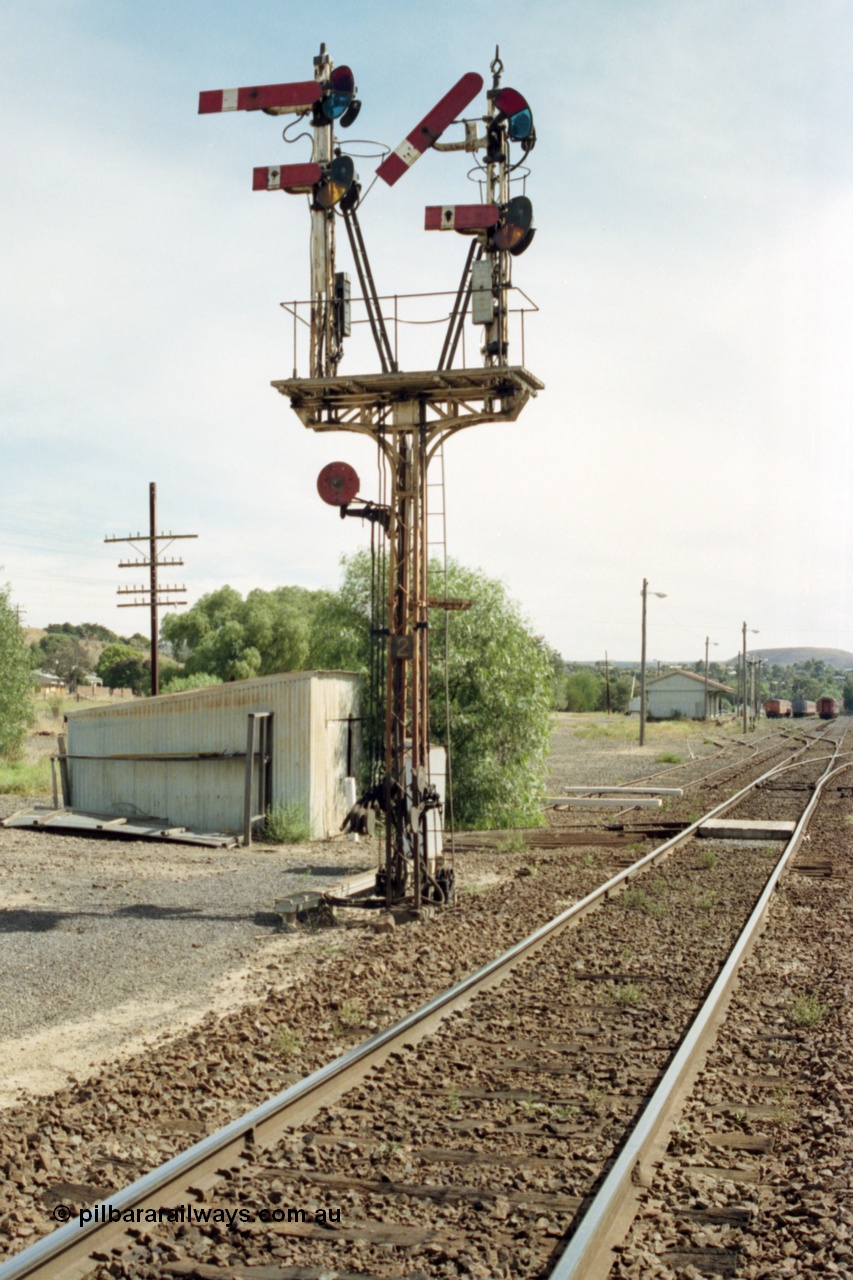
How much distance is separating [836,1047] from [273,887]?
815cm

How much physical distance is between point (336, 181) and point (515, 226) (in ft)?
6.70

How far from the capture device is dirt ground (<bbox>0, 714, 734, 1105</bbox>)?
774 cm

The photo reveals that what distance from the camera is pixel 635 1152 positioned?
5.17 m

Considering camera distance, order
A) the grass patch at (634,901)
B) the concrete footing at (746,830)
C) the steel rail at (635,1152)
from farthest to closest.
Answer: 1. the concrete footing at (746,830)
2. the grass patch at (634,901)
3. the steel rail at (635,1152)

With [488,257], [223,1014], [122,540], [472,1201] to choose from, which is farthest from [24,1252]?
[122,540]

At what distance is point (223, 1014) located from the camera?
27.0 feet

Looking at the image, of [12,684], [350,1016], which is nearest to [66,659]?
[12,684]

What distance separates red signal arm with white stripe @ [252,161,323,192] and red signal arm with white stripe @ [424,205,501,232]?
1335mm

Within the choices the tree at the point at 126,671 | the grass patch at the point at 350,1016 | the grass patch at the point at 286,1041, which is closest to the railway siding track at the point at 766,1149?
the grass patch at the point at 350,1016

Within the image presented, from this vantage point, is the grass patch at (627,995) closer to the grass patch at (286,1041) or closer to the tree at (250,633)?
the grass patch at (286,1041)

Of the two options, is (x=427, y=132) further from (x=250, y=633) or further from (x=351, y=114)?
(x=250, y=633)

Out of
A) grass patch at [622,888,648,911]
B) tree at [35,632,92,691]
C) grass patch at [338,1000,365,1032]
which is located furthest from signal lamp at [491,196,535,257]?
tree at [35,632,92,691]

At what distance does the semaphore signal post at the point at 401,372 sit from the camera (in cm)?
1202

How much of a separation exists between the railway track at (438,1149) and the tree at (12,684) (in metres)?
29.1
